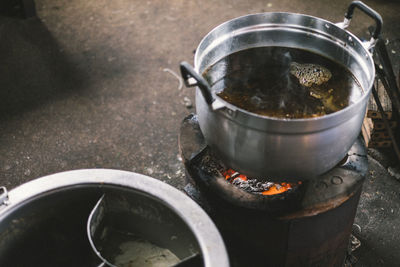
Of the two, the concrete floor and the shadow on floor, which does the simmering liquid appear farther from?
the shadow on floor

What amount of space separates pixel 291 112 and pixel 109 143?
2087mm

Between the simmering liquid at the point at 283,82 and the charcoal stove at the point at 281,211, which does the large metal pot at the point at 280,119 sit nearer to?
the simmering liquid at the point at 283,82

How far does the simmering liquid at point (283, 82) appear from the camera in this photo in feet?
6.19

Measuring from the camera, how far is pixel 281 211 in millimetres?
1896

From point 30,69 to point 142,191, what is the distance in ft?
10.4

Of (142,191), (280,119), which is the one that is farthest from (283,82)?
(142,191)

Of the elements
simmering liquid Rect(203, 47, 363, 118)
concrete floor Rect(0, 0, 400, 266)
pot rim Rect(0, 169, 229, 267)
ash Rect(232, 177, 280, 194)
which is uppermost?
simmering liquid Rect(203, 47, 363, 118)

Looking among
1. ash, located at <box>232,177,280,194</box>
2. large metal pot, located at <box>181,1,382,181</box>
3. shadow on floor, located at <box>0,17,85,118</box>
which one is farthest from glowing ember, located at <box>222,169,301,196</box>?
shadow on floor, located at <box>0,17,85,118</box>

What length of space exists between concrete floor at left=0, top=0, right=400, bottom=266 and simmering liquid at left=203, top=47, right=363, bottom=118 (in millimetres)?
1367

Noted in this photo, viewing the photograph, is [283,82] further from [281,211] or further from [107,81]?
[107,81]

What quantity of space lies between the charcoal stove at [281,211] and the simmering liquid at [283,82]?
13.9 inches

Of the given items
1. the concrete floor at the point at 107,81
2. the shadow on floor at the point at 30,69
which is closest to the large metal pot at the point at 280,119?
the concrete floor at the point at 107,81

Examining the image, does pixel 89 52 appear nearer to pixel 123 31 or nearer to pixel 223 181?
pixel 123 31

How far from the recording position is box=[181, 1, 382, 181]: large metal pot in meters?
1.57
